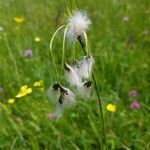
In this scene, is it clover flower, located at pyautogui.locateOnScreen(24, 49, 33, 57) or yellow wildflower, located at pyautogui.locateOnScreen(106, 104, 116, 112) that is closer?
yellow wildflower, located at pyautogui.locateOnScreen(106, 104, 116, 112)

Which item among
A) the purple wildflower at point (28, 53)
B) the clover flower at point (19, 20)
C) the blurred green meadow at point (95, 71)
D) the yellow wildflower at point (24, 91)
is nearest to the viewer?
the blurred green meadow at point (95, 71)

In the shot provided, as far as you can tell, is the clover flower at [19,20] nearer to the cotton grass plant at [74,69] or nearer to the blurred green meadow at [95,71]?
the blurred green meadow at [95,71]

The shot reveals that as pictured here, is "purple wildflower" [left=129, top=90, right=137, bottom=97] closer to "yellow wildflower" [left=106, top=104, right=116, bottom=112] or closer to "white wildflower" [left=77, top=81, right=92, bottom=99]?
"yellow wildflower" [left=106, top=104, right=116, bottom=112]

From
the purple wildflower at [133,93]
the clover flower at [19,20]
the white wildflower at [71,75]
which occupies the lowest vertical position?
the purple wildflower at [133,93]

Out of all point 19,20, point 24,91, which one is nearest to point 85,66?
point 24,91

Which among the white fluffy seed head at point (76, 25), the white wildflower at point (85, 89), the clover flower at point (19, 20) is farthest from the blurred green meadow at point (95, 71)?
the white fluffy seed head at point (76, 25)

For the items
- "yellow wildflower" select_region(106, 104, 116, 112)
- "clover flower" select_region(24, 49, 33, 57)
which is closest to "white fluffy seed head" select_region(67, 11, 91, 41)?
"yellow wildflower" select_region(106, 104, 116, 112)

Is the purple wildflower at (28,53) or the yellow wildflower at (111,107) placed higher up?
the purple wildflower at (28,53)
